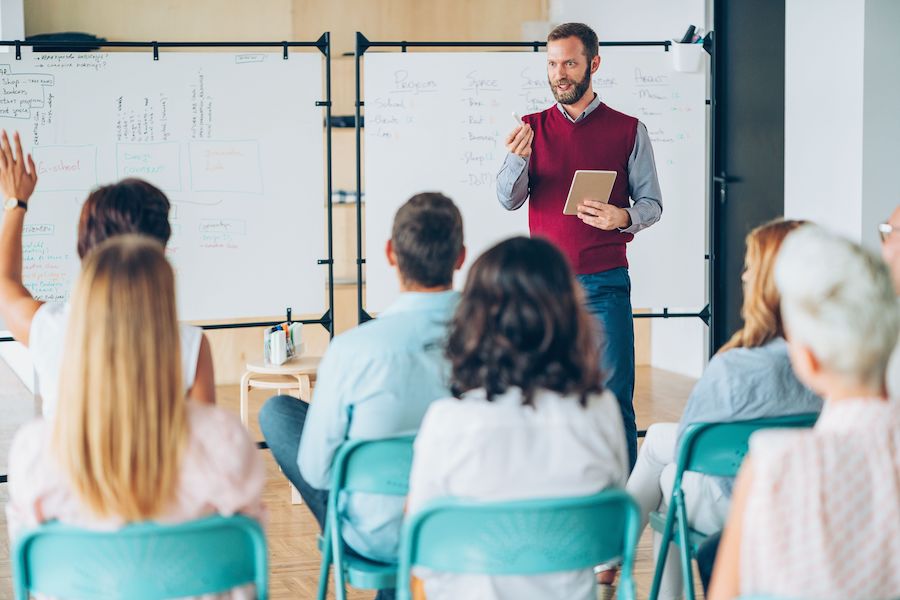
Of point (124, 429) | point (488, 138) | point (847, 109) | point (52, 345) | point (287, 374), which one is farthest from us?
point (488, 138)

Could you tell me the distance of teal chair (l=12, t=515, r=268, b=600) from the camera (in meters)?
1.63

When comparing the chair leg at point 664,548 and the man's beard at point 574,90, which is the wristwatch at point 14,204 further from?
the man's beard at point 574,90

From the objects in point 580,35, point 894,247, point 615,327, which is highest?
point 580,35

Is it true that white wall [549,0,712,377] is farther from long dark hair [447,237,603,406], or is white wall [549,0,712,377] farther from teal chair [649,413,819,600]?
long dark hair [447,237,603,406]

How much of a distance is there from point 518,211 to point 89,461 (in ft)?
11.3

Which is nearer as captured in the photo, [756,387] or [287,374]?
[756,387]

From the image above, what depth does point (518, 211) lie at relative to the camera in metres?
4.89

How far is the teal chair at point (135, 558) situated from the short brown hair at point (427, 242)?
2.69ft

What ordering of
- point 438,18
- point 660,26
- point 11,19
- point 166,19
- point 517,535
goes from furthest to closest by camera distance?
point 438,18 < point 166,19 < point 660,26 < point 11,19 < point 517,535

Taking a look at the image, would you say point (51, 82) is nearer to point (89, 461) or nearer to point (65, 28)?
point (89, 461)

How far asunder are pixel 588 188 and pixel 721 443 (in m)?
1.52

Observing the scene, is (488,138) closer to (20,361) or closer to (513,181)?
Answer: (513,181)

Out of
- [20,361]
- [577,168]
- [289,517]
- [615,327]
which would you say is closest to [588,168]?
[577,168]

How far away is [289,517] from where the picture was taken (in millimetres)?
4168
